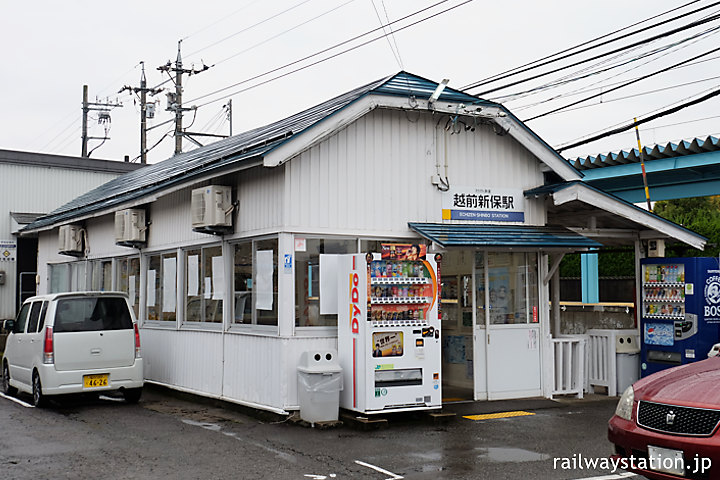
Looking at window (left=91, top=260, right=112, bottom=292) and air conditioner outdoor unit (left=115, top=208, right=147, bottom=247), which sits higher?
air conditioner outdoor unit (left=115, top=208, right=147, bottom=247)

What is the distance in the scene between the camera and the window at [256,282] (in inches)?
449

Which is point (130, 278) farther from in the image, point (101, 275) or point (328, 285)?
point (328, 285)

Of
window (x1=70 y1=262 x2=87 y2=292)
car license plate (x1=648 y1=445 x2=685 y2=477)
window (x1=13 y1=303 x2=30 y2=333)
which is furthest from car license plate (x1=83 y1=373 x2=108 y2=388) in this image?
car license plate (x1=648 y1=445 x2=685 y2=477)

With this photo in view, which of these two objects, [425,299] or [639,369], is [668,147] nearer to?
[639,369]

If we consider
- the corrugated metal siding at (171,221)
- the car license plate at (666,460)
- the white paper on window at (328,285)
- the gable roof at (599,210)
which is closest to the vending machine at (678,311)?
the gable roof at (599,210)

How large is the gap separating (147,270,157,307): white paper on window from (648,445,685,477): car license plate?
1134 cm

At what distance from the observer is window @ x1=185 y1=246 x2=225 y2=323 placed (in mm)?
12852

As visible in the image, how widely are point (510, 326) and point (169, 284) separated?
6.53 m

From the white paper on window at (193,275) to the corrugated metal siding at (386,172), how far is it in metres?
3.38

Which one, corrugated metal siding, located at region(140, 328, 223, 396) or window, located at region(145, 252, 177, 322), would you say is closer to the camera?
corrugated metal siding, located at region(140, 328, 223, 396)

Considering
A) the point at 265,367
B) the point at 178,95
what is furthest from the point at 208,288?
the point at 178,95

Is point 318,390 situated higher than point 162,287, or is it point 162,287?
point 162,287

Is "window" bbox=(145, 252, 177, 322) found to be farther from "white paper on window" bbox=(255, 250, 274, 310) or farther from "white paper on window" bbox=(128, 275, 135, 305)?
"white paper on window" bbox=(255, 250, 274, 310)

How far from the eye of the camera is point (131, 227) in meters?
15.3
